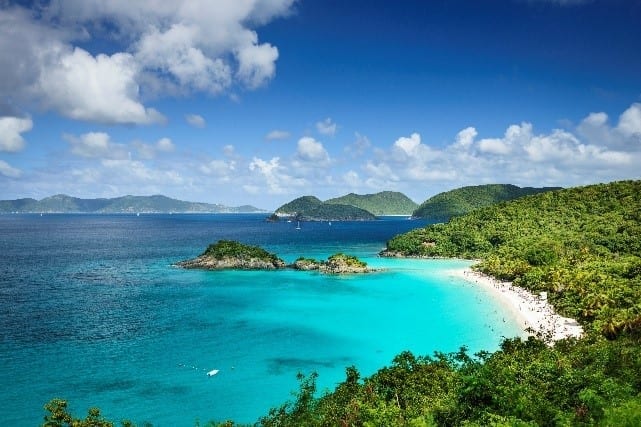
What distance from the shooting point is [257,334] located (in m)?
61.1

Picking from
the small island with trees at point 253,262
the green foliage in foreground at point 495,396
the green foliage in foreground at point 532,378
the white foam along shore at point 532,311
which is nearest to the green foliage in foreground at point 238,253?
the small island with trees at point 253,262

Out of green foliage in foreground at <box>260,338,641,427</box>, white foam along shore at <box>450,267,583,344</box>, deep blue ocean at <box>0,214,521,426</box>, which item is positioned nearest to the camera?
green foliage in foreground at <box>260,338,641,427</box>

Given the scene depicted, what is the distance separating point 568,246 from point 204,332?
Result: 299 feet

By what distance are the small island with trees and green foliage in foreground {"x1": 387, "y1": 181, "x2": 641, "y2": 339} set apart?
110ft

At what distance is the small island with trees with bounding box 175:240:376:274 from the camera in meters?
114

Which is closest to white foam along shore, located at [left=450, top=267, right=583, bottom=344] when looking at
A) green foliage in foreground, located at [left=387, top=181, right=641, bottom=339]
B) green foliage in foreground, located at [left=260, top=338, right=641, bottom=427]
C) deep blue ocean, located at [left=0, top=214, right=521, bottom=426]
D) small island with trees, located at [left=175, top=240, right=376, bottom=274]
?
green foliage in foreground, located at [left=387, top=181, right=641, bottom=339]

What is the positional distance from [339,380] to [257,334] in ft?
62.3

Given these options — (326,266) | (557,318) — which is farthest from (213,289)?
(557,318)

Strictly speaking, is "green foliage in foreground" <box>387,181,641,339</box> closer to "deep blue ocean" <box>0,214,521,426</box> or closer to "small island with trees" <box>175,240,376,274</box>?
"deep blue ocean" <box>0,214,521,426</box>

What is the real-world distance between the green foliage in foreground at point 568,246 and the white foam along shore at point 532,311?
189cm

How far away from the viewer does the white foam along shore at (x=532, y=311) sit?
184ft

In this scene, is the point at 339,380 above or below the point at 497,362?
below

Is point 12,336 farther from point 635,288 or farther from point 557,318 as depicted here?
point 635,288

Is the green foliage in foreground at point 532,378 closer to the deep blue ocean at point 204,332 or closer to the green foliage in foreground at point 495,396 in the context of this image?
the green foliage in foreground at point 495,396
